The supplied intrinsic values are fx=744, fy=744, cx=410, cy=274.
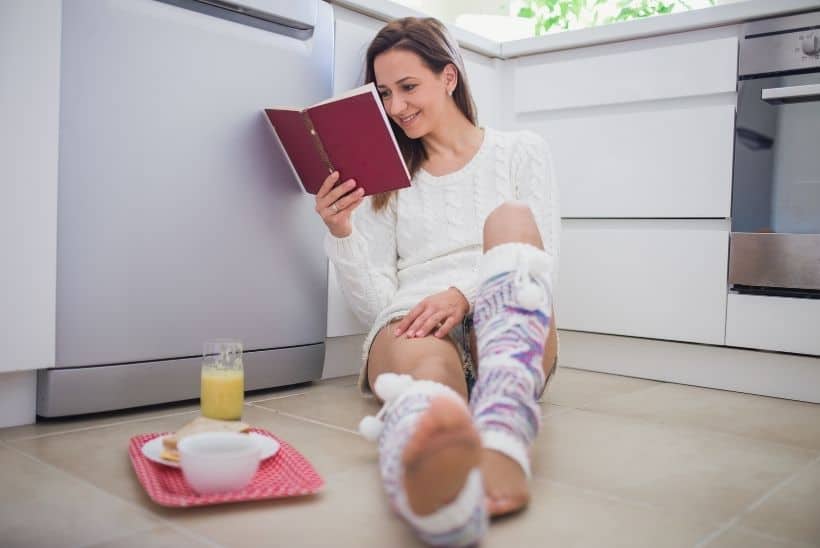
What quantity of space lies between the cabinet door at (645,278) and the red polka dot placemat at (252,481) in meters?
1.06

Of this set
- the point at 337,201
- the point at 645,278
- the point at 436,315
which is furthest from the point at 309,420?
the point at 645,278

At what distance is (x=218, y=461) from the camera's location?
84 cm

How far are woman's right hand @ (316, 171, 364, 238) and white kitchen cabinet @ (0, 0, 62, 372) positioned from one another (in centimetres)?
45

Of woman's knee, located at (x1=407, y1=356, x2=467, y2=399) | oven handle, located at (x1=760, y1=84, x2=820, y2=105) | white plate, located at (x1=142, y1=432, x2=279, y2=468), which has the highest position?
oven handle, located at (x1=760, y1=84, x2=820, y2=105)

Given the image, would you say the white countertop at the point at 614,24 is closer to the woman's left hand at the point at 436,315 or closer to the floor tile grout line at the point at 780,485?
the woman's left hand at the point at 436,315

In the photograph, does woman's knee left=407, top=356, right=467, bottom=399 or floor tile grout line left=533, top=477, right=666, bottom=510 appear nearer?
floor tile grout line left=533, top=477, right=666, bottom=510

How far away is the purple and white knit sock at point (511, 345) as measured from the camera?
82 cm

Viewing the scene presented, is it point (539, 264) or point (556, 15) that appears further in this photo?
point (556, 15)

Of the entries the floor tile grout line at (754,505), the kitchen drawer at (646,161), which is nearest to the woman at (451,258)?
the floor tile grout line at (754,505)

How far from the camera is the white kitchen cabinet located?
44.2 inches

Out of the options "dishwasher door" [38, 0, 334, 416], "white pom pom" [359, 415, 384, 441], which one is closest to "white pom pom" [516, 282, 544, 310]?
"white pom pom" [359, 415, 384, 441]

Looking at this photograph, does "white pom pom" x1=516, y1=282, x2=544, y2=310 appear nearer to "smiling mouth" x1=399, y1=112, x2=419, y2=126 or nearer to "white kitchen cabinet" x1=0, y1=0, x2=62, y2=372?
"smiling mouth" x1=399, y1=112, x2=419, y2=126

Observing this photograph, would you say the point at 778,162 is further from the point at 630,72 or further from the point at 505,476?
the point at 505,476

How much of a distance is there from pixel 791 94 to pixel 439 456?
1.33 meters
